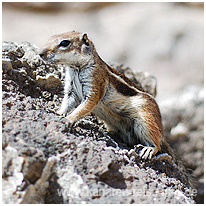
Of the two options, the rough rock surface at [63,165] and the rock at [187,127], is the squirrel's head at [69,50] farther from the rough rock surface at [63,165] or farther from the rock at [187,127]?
the rock at [187,127]

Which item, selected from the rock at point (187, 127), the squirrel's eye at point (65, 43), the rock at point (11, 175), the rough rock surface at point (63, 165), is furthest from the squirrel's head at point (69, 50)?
the rock at point (187, 127)

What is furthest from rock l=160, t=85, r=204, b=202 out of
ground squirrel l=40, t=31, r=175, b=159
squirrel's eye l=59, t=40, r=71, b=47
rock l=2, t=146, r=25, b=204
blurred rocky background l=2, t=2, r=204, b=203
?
rock l=2, t=146, r=25, b=204

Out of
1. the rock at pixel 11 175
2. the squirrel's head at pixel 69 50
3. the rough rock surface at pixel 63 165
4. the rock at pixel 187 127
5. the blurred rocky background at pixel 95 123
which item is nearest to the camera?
the rock at pixel 11 175

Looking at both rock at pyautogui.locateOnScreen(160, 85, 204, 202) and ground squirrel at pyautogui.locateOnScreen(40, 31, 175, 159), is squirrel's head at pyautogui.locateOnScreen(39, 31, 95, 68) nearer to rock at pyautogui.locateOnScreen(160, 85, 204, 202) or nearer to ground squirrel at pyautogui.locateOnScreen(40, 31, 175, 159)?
ground squirrel at pyautogui.locateOnScreen(40, 31, 175, 159)

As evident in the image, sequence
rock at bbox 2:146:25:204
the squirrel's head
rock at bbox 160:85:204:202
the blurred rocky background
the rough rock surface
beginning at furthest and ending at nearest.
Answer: rock at bbox 160:85:204:202
the squirrel's head
the blurred rocky background
the rough rock surface
rock at bbox 2:146:25:204

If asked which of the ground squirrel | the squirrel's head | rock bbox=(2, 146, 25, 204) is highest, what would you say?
the squirrel's head

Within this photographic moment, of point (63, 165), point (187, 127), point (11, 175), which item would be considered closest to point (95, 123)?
point (63, 165)
